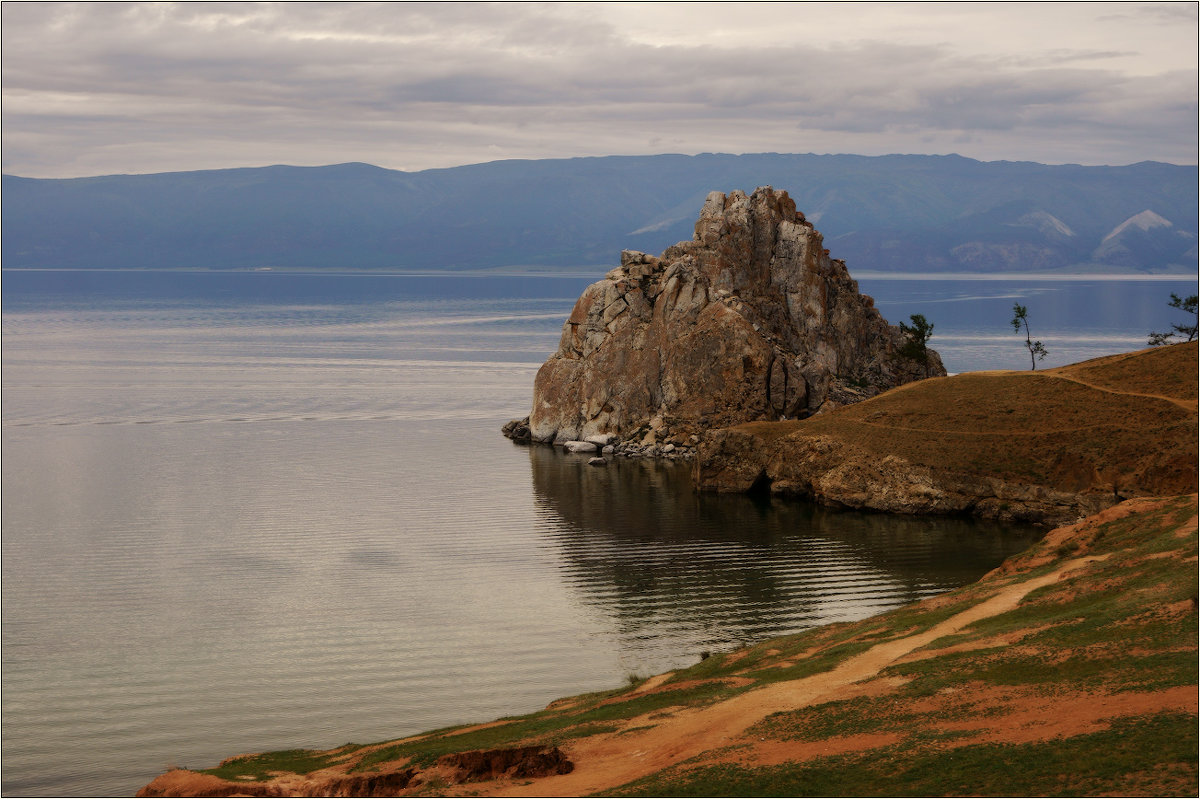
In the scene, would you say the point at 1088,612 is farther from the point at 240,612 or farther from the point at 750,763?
the point at 240,612

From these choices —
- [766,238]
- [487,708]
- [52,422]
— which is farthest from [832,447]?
[52,422]

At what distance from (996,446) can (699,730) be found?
58146 mm

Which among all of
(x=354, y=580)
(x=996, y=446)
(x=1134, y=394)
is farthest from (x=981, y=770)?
(x=1134, y=394)

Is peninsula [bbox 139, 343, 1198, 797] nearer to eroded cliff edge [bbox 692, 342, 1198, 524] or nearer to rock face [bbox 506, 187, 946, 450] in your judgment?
eroded cliff edge [bbox 692, 342, 1198, 524]

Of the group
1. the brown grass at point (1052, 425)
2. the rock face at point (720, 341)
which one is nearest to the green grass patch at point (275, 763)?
the brown grass at point (1052, 425)

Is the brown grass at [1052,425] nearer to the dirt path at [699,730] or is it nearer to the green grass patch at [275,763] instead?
the dirt path at [699,730]

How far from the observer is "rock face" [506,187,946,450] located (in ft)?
385

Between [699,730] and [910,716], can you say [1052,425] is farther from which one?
[699,730]

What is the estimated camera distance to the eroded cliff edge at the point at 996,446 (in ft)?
274

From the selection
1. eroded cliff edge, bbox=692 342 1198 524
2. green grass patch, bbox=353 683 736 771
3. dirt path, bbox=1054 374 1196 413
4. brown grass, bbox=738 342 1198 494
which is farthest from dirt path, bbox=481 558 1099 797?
dirt path, bbox=1054 374 1196 413

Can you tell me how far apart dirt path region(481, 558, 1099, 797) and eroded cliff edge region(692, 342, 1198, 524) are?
1605 inches

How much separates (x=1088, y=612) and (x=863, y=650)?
26.1 feet

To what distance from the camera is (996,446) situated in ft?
292

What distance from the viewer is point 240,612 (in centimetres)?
6281
